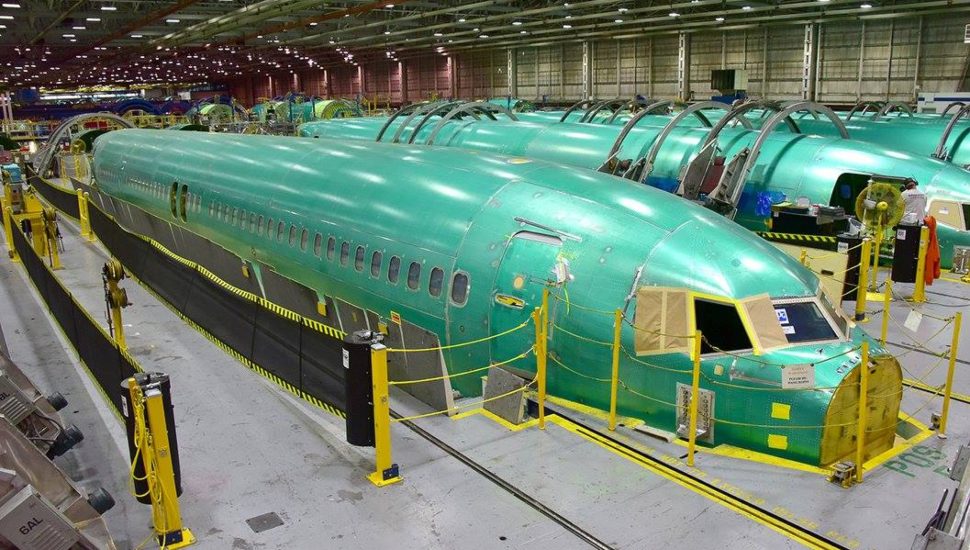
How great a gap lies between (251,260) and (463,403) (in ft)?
27.0

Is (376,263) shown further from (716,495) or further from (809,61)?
(809,61)

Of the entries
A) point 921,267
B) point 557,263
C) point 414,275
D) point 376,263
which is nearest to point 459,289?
point 414,275

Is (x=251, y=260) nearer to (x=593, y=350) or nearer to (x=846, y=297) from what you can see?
(x=593, y=350)

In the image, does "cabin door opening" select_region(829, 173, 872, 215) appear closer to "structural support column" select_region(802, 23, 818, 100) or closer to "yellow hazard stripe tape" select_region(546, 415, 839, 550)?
"yellow hazard stripe tape" select_region(546, 415, 839, 550)

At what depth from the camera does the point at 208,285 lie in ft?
46.4

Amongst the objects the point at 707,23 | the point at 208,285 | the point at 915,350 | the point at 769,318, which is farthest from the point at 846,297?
the point at 707,23

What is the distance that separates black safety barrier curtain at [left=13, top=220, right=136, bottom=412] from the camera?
10.4m

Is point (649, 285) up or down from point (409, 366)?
up

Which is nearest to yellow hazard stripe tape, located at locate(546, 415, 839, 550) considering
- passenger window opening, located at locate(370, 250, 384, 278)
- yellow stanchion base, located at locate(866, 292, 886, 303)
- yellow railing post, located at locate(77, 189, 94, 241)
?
passenger window opening, located at locate(370, 250, 384, 278)

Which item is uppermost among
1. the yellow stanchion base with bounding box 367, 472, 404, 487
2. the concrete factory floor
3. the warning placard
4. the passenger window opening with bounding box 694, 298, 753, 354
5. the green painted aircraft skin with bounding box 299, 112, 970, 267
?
the green painted aircraft skin with bounding box 299, 112, 970, 267

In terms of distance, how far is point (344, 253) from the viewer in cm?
1352

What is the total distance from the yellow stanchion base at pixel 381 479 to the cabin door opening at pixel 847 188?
51.4 ft

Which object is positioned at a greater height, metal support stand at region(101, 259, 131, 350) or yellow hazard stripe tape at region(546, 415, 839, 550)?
metal support stand at region(101, 259, 131, 350)

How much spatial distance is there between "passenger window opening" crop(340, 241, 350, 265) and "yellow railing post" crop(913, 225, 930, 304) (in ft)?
42.3
